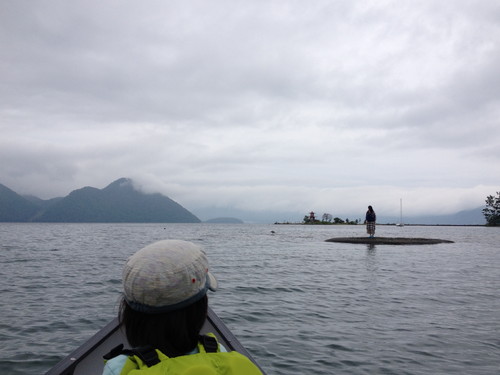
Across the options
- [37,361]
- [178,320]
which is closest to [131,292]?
[178,320]

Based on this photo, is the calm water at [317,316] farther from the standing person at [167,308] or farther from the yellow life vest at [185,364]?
the yellow life vest at [185,364]

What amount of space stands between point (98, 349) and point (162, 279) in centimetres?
382

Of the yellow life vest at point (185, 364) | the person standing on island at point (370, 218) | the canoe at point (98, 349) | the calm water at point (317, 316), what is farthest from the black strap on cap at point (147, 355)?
the person standing on island at point (370, 218)

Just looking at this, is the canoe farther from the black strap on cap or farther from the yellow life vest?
the black strap on cap

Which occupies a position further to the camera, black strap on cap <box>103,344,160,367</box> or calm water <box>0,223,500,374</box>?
calm water <box>0,223,500,374</box>

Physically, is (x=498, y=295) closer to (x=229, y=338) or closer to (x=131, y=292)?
(x=229, y=338)

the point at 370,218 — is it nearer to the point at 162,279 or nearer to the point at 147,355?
the point at 162,279

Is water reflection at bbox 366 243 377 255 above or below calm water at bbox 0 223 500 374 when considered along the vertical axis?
above

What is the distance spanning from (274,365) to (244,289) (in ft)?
25.4

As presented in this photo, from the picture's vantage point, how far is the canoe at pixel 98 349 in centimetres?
465

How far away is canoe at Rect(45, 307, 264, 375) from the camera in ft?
15.3

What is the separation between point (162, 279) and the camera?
7.73 feet

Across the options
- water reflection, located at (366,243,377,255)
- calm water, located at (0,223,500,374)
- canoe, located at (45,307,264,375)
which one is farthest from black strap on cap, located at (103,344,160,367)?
water reflection, located at (366,243,377,255)

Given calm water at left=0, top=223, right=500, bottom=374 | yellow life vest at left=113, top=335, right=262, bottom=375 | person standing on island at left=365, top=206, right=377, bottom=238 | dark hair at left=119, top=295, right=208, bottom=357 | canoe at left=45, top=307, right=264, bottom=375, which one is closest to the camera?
yellow life vest at left=113, top=335, right=262, bottom=375
